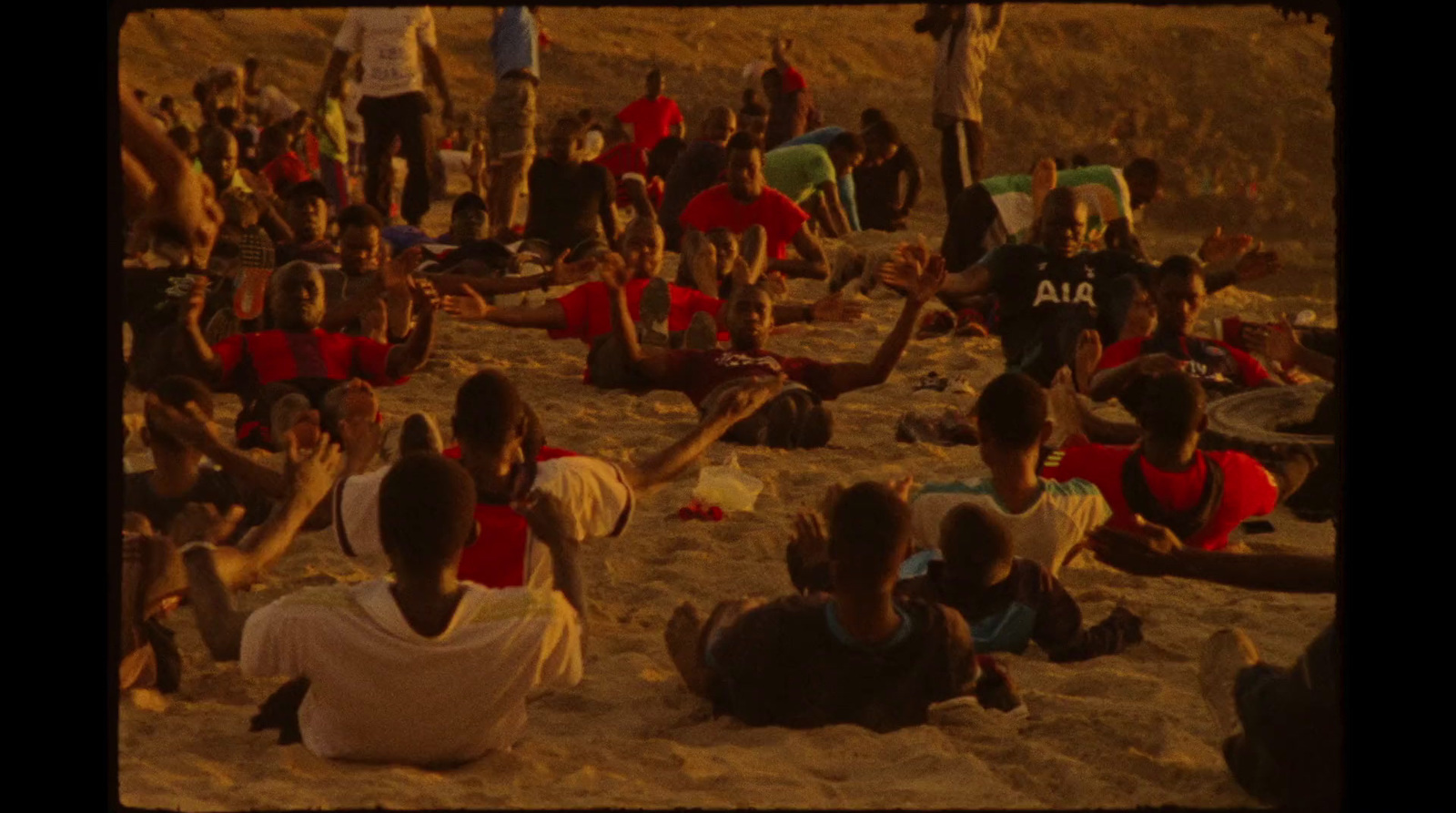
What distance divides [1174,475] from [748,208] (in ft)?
16.9

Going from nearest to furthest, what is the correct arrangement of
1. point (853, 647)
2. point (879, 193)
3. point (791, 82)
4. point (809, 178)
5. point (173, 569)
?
point (853, 647), point (173, 569), point (809, 178), point (879, 193), point (791, 82)

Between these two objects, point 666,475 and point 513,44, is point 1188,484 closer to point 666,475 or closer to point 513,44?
point 666,475

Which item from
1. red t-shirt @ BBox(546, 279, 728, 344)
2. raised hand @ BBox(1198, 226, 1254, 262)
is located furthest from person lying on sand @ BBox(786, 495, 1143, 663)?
red t-shirt @ BBox(546, 279, 728, 344)

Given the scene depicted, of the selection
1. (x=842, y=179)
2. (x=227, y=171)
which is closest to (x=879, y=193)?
(x=842, y=179)

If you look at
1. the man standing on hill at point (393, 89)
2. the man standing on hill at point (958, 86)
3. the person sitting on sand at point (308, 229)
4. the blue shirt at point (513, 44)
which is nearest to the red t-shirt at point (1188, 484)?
the person sitting on sand at point (308, 229)

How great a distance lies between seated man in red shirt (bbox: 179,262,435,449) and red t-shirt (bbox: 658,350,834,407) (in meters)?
1.14

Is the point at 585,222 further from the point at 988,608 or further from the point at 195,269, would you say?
the point at 988,608

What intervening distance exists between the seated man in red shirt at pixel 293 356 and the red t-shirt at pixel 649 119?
985 cm

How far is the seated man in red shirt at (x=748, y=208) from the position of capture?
36.7 feet

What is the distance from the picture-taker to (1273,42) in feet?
90.8

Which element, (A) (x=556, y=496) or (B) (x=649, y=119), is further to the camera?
(B) (x=649, y=119)

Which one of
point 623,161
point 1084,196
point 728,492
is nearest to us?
point 728,492

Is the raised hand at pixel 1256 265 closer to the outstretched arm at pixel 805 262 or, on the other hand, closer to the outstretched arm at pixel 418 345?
the outstretched arm at pixel 805 262

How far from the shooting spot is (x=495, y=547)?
18.1ft
